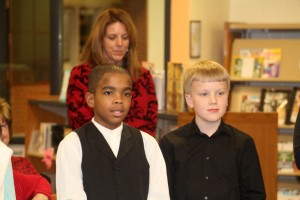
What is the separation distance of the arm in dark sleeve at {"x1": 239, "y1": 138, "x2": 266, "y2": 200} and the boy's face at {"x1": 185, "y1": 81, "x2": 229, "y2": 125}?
191 millimetres

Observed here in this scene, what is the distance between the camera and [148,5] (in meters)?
6.16

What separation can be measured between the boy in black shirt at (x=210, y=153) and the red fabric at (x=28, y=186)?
1.78 feet

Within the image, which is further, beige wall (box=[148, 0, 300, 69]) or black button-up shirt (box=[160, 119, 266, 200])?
beige wall (box=[148, 0, 300, 69])

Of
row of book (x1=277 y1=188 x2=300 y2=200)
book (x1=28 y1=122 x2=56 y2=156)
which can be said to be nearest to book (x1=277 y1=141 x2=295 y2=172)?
row of book (x1=277 y1=188 x2=300 y2=200)

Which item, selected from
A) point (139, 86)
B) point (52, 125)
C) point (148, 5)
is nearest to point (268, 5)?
point (148, 5)

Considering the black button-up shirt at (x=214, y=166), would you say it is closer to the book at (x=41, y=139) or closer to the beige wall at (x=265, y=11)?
the book at (x=41, y=139)

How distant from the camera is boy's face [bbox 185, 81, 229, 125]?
280 centimetres

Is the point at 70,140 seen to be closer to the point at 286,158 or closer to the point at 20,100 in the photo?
the point at 286,158

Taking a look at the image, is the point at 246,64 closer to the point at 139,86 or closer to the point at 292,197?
the point at 292,197

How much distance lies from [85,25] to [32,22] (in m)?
1.21

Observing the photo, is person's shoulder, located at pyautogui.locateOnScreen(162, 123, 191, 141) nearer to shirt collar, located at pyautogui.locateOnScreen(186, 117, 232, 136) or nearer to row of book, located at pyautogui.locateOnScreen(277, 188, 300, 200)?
shirt collar, located at pyautogui.locateOnScreen(186, 117, 232, 136)

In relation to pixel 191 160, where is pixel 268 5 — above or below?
above

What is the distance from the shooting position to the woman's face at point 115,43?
3.41 metres

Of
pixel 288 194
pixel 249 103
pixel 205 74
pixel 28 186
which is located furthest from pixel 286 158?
pixel 28 186
